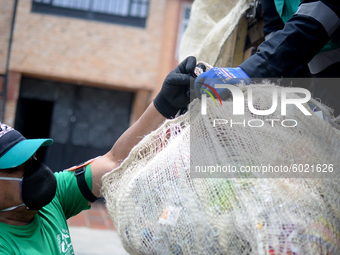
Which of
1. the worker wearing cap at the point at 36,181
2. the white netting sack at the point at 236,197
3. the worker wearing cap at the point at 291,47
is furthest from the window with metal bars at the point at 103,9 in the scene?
the white netting sack at the point at 236,197

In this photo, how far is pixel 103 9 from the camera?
8617 mm

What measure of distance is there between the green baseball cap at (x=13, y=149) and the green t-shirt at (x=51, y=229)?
273mm

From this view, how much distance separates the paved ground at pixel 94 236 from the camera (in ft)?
16.9

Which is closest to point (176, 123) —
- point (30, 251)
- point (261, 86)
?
point (261, 86)

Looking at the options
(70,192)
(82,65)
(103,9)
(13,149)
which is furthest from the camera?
(103,9)

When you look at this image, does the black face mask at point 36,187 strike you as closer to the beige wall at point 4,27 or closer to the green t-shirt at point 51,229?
the green t-shirt at point 51,229

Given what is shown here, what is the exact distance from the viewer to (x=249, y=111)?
101cm

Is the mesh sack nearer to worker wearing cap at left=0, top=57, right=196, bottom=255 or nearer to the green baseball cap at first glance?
worker wearing cap at left=0, top=57, right=196, bottom=255

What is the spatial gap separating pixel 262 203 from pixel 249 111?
0.31 m

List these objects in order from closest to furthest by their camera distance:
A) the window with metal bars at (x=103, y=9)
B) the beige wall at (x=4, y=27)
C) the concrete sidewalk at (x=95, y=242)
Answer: the concrete sidewalk at (x=95, y=242) < the beige wall at (x=4, y=27) < the window with metal bars at (x=103, y=9)

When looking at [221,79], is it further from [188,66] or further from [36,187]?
[36,187]

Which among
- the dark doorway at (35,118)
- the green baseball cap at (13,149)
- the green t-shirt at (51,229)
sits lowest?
the dark doorway at (35,118)

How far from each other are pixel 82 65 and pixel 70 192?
701cm

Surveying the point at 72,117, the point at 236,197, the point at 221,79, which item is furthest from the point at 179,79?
the point at 72,117
